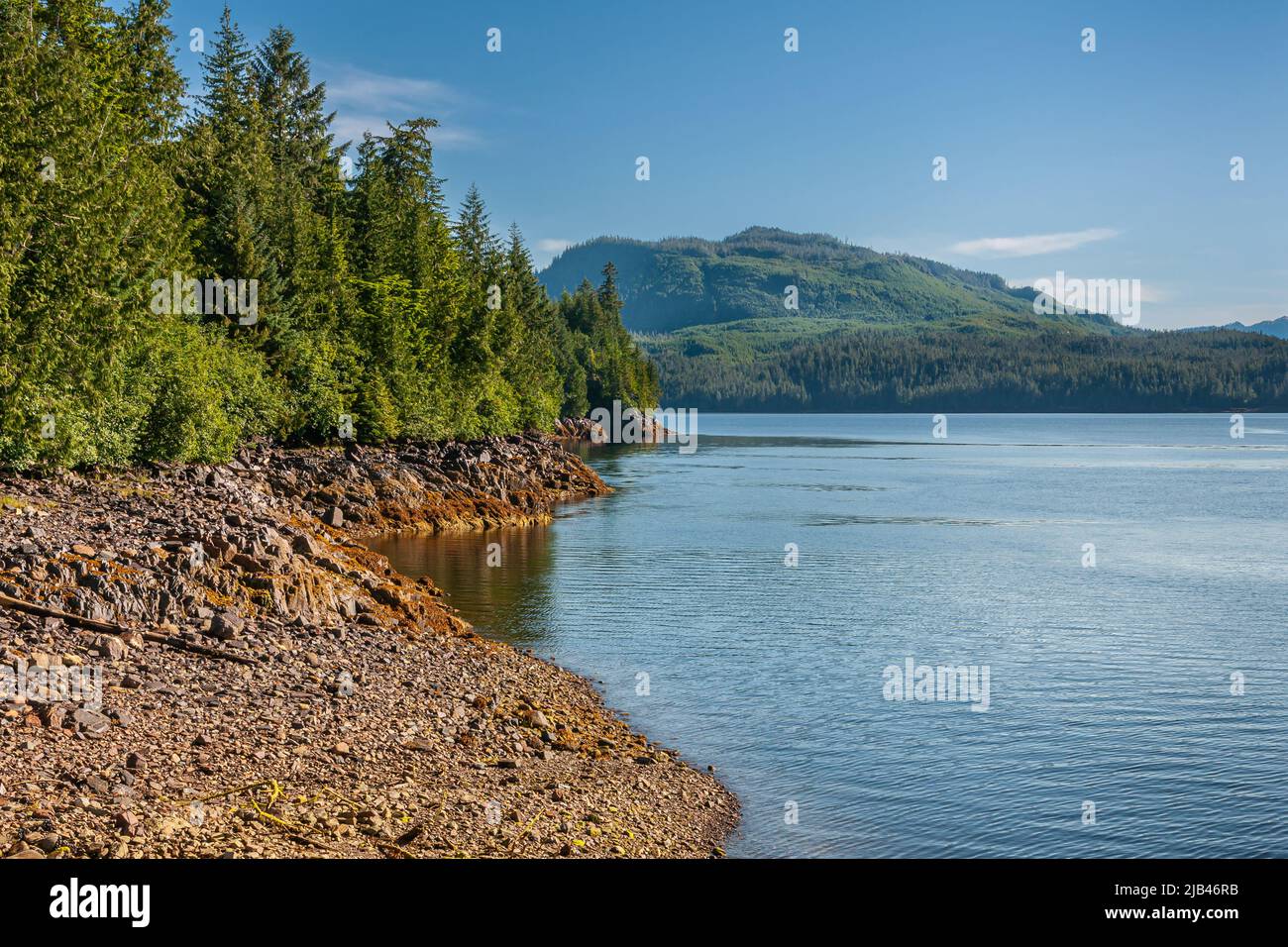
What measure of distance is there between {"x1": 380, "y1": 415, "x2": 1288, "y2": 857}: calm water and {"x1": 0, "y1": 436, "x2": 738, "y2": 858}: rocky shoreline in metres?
1.96

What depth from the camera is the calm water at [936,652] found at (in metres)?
15.5

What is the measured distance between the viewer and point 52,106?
91.6 ft

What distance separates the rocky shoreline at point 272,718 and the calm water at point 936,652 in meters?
1.96

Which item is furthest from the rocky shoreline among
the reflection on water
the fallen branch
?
the reflection on water

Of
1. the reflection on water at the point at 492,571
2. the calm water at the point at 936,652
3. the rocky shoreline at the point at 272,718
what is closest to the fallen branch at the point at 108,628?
the rocky shoreline at the point at 272,718

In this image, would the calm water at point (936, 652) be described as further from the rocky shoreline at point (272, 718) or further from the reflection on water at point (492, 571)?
the rocky shoreline at point (272, 718)

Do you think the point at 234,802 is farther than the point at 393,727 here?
No

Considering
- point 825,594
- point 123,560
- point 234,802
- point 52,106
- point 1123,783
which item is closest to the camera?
point 234,802

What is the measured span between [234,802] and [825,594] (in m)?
25.3

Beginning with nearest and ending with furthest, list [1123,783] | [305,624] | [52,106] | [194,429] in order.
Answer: [1123,783], [305,624], [52,106], [194,429]

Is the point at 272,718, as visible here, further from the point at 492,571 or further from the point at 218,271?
the point at 218,271

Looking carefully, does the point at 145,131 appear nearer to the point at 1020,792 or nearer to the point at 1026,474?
the point at 1020,792

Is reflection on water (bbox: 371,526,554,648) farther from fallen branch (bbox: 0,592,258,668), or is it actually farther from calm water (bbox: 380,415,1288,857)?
fallen branch (bbox: 0,592,258,668)
